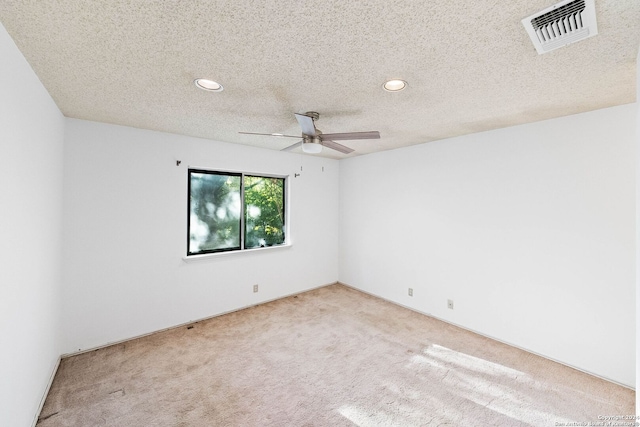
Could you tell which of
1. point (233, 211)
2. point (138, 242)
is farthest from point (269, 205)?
point (138, 242)

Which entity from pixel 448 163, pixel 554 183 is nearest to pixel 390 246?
pixel 448 163

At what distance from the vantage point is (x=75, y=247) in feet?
9.20

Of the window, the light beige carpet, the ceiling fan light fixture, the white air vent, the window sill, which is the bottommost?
the light beige carpet

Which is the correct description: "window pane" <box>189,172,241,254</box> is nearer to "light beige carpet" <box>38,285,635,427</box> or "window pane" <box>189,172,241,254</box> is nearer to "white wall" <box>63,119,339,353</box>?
"white wall" <box>63,119,339,353</box>

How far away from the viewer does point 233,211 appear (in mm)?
4012

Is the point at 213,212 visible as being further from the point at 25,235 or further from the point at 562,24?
the point at 562,24

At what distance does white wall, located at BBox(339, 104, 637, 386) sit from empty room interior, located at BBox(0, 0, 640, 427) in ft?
0.07

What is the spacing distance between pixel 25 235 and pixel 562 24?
3.25 metres

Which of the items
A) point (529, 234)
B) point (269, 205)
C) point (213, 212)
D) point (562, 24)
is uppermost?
point (562, 24)

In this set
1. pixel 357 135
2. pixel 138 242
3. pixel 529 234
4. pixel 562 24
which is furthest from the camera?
pixel 138 242

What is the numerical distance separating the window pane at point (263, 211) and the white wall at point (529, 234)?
1747 millimetres

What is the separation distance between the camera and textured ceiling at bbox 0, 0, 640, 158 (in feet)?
4.06

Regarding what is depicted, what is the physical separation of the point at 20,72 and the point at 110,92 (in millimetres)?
579

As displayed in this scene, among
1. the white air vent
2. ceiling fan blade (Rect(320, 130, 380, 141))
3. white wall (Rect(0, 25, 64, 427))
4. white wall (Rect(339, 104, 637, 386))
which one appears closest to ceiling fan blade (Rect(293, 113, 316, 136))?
ceiling fan blade (Rect(320, 130, 380, 141))
